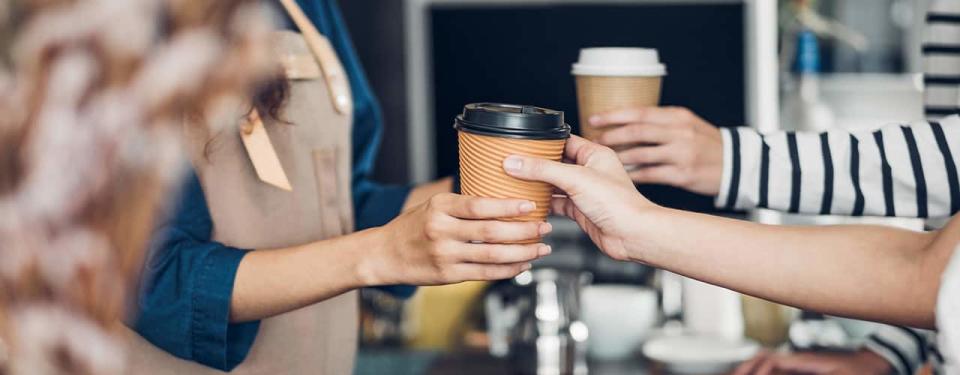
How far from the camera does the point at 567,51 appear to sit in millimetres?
2361

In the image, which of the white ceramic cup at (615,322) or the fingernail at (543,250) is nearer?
the fingernail at (543,250)

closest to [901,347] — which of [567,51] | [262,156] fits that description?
[262,156]

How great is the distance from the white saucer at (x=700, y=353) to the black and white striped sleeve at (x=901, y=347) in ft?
0.76

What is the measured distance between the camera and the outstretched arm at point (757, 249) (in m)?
0.84

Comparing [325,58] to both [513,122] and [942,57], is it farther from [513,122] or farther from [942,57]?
[942,57]

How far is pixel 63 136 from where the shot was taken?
23cm

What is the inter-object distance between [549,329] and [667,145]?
0.52 metres

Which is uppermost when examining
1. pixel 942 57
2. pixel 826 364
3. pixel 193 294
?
pixel 942 57

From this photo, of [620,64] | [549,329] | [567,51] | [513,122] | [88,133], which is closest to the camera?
[88,133]

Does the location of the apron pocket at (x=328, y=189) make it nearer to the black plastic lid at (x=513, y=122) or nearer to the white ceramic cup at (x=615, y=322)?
the black plastic lid at (x=513, y=122)

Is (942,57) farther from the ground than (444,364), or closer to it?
farther from the ground

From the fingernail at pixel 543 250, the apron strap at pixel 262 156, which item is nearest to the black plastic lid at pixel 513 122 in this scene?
the fingernail at pixel 543 250

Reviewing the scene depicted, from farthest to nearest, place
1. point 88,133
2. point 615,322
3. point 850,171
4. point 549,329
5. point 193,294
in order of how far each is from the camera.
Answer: point 615,322
point 549,329
point 850,171
point 193,294
point 88,133

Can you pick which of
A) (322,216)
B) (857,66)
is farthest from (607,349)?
(857,66)
